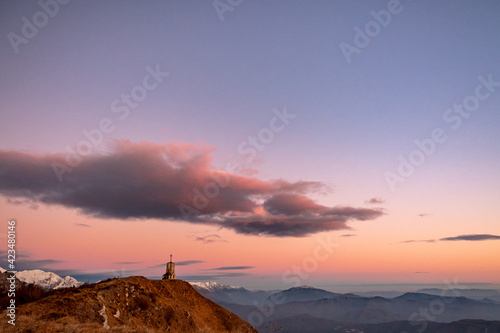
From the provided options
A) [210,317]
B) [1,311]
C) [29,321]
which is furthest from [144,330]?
[210,317]

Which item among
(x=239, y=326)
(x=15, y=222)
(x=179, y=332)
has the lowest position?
(x=239, y=326)

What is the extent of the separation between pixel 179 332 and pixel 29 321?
75.5 ft

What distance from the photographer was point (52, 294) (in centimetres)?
2728

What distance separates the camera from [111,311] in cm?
3070

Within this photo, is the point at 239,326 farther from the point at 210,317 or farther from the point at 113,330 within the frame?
the point at 113,330

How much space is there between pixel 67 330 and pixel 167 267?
2197 inches

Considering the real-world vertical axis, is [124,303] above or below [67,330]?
below

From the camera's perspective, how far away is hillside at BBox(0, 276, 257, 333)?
1995 centimetres

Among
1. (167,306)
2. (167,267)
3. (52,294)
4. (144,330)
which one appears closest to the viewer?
(144,330)

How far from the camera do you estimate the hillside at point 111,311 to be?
65.5ft

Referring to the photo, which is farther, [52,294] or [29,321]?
[52,294]

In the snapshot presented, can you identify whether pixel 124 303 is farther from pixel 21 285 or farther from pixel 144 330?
pixel 144 330

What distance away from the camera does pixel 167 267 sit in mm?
72125

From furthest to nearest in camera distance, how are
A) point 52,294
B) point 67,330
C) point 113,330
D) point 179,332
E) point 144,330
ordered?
point 179,332
point 52,294
point 144,330
point 113,330
point 67,330
